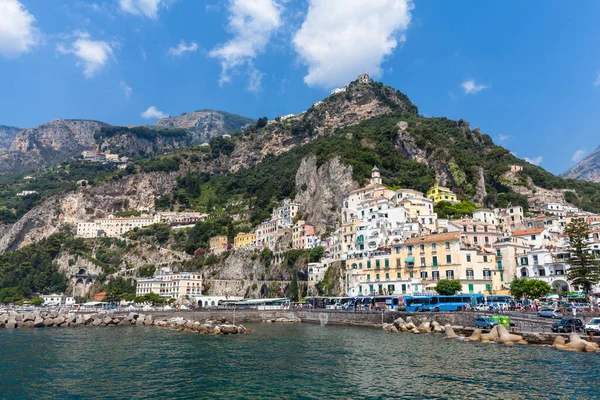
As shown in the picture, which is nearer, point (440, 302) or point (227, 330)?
point (227, 330)

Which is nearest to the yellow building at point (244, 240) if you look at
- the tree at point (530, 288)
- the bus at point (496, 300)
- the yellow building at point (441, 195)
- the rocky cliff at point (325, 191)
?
the rocky cliff at point (325, 191)

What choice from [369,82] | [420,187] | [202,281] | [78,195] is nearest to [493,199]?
[420,187]

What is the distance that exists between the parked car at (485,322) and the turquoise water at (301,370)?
4.40 m

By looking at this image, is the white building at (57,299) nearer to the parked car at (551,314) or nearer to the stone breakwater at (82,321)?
the stone breakwater at (82,321)

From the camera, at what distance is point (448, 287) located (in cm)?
5172

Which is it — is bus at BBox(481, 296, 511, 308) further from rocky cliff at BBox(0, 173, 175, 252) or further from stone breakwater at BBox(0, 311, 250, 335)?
rocky cliff at BBox(0, 173, 175, 252)

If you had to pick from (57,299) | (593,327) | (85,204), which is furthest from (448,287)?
(85,204)

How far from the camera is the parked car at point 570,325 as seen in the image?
107 feet

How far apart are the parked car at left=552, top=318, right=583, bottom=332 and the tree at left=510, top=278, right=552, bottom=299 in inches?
714

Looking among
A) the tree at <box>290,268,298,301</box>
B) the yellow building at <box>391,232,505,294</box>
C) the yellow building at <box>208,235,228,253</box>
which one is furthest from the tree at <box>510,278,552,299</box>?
the yellow building at <box>208,235,228,253</box>

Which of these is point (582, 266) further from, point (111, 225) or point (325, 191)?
point (111, 225)

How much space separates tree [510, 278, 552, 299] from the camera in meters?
50.5

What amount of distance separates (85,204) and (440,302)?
140m

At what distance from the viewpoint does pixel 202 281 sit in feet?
334
